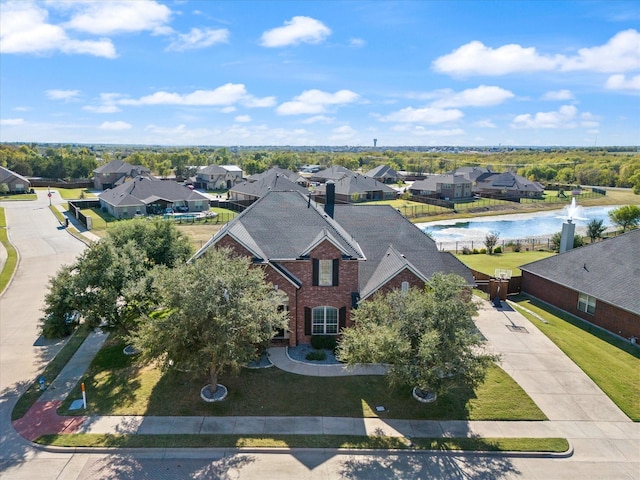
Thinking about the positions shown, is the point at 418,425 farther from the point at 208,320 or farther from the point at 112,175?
the point at 112,175

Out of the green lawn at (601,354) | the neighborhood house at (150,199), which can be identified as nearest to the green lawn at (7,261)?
the neighborhood house at (150,199)

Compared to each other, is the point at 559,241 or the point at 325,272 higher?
the point at 325,272

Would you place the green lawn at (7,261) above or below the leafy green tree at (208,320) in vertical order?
below

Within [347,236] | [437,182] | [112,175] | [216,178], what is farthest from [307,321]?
[112,175]

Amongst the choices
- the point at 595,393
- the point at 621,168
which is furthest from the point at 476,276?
the point at 621,168

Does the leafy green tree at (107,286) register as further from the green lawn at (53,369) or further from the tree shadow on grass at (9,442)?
the tree shadow on grass at (9,442)

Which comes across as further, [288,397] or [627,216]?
[627,216]

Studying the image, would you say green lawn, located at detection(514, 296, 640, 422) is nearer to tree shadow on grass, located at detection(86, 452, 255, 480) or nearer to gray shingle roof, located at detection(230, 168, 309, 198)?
tree shadow on grass, located at detection(86, 452, 255, 480)

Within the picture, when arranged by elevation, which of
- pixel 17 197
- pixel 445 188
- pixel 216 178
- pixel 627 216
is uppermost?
pixel 216 178
